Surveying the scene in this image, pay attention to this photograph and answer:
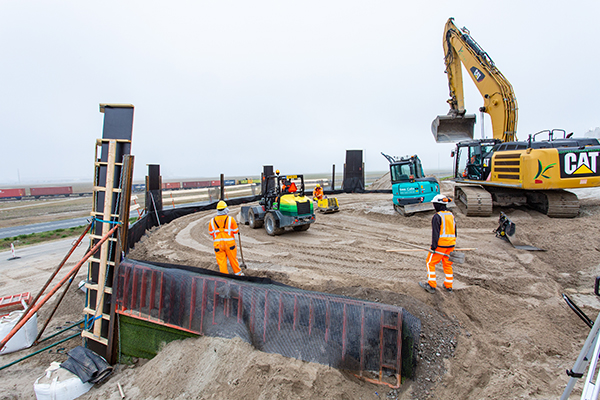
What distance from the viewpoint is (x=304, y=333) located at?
366 cm

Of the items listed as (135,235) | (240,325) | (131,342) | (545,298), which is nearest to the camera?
(240,325)

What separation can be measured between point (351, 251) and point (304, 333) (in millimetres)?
5302

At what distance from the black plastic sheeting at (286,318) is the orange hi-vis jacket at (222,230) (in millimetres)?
1682

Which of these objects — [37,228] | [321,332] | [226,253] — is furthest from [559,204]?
[37,228]

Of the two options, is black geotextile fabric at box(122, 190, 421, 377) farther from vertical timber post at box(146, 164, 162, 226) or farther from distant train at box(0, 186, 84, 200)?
distant train at box(0, 186, 84, 200)

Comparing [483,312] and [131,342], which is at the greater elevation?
[483,312]

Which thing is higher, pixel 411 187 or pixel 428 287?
pixel 411 187

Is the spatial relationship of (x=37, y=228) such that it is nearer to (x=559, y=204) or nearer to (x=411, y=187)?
(x=411, y=187)

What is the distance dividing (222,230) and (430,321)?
4.10 meters

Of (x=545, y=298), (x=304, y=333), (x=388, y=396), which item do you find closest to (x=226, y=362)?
(x=304, y=333)

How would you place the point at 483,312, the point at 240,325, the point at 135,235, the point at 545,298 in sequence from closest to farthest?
the point at 240,325 < the point at 483,312 < the point at 545,298 < the point at 135,235

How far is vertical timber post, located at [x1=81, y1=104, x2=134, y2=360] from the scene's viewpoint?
4.87 meters

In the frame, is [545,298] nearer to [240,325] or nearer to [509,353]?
[509,353]

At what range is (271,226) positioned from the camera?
10.7 m
